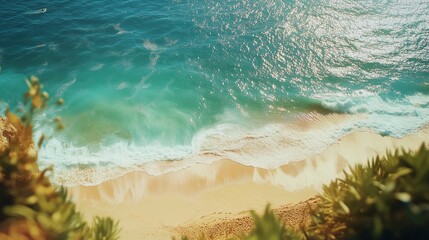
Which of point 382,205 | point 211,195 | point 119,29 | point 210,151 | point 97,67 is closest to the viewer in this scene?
point 382,205

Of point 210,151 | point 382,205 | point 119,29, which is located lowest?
point 210,151

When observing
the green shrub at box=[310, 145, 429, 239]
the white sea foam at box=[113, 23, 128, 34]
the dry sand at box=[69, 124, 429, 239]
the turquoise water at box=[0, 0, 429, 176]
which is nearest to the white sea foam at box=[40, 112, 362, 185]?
the turquoise water at box=[0, 0, 429, 176]

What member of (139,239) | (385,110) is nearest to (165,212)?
(139,239)

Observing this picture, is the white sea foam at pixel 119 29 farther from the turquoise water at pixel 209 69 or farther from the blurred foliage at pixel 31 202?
the blurred foliage at pixel 31 202

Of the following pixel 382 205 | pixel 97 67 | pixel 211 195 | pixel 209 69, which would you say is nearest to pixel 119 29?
pixel 97 67

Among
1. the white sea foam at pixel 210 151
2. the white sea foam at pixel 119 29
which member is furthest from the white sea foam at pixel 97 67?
the white sea foam at pixel 210 151

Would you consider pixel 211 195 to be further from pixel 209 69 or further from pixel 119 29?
pixel 119 29

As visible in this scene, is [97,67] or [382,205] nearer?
[382,205]

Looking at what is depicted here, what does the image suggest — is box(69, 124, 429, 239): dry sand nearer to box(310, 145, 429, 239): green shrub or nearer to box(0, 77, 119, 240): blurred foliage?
box(310, 145, 429, 239): green shrub
